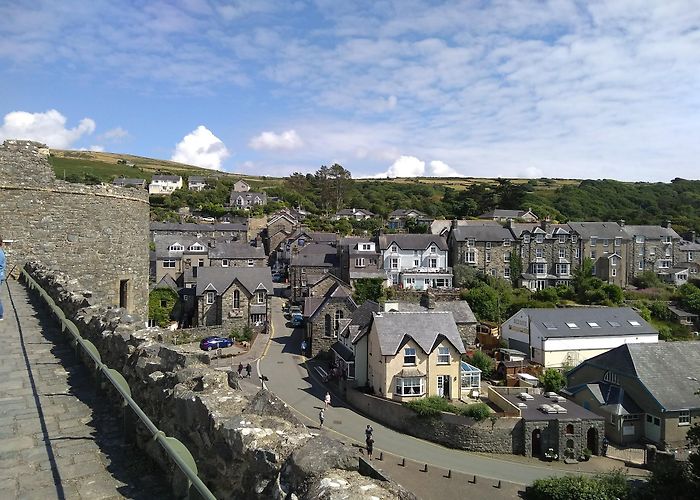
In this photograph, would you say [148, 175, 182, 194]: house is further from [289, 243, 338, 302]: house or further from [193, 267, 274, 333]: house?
[193, 267, 274, 333]: house

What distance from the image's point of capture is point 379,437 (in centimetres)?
2628

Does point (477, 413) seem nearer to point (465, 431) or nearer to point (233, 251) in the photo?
point (465, 431)

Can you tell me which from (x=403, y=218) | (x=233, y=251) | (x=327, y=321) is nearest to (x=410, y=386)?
(x=327, y=321)

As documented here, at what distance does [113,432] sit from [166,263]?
177 feet

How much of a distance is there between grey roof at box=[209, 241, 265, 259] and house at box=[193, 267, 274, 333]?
13.5 m

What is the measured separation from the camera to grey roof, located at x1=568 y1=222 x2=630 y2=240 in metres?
61.8

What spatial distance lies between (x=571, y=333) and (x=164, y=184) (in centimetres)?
10009

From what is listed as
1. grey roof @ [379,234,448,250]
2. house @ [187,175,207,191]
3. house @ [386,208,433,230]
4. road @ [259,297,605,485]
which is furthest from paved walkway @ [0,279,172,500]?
house @ [187,175,207,191]

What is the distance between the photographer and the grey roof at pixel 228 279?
42.6 metres

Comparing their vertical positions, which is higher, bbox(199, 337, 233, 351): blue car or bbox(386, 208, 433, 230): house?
bbox(386, 208, 433, 230): house

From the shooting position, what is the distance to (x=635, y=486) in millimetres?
21703

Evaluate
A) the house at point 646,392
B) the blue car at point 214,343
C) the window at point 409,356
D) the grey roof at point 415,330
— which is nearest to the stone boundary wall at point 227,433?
the grey roof at point 415,330

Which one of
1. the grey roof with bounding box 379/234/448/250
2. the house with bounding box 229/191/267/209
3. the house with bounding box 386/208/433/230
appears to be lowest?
the grey roof with bounding box 379/234/448/250

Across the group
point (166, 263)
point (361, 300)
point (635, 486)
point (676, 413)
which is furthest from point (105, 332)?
point (166, 263)
